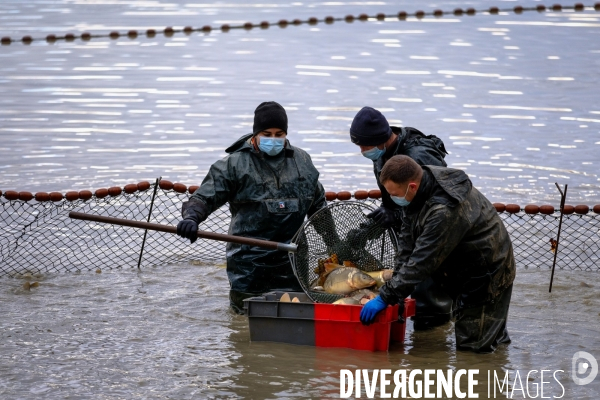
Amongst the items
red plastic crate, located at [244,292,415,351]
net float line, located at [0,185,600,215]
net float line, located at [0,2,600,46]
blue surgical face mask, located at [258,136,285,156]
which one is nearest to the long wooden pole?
red plastic crate, located at [244,292,415,351]

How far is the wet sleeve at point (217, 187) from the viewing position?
682cm

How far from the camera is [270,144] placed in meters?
6.90

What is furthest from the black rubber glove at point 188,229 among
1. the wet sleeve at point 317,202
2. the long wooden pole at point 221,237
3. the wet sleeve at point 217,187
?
the wet sleeve at point 317,202

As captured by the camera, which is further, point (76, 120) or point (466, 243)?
point (76, 120)

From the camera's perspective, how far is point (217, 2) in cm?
3056

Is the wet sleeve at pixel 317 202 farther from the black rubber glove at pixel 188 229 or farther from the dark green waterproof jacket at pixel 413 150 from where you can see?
the black rubber glove at pixel 188 229

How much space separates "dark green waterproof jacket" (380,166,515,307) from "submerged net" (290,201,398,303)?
0.61 meters

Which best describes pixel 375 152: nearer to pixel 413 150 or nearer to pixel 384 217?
pixel 413 150

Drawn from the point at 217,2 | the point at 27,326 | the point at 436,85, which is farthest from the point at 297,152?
the point at 217,2

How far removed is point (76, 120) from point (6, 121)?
1.02 m

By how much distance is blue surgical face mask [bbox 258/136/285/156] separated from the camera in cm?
689

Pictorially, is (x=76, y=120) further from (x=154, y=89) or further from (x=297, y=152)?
(x=297, y=152)

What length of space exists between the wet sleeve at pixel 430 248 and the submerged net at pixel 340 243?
71 cm

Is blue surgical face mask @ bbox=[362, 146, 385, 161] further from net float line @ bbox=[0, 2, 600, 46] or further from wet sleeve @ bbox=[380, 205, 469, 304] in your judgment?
net float line @ bbox=[0, 2, 600, 46]
